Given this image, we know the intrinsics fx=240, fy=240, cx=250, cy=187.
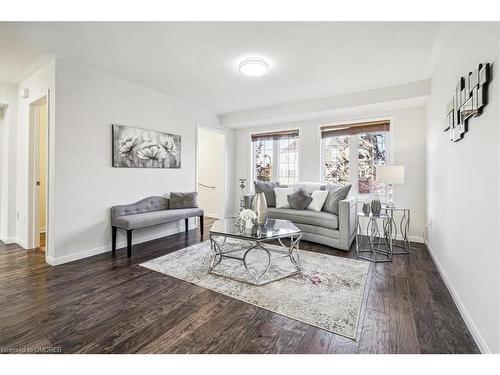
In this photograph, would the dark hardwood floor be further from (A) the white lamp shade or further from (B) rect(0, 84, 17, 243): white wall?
(B) rect(0, 84, 17, 243): white wall

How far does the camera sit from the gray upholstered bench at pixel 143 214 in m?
3.21

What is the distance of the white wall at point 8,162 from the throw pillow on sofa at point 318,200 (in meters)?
4.75

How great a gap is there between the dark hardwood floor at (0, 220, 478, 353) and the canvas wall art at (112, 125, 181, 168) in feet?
5.40

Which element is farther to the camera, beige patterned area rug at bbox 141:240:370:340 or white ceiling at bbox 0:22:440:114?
white ceiling at bbox 0:22:440:114

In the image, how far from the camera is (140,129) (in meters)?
3.78

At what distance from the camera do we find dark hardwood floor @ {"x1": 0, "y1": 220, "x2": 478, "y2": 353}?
1519 mm

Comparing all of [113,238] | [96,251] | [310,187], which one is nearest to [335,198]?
[310,187]

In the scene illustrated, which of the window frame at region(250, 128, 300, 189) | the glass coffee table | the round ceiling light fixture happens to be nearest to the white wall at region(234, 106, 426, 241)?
the window frame at region(250, 128, 300, 189)

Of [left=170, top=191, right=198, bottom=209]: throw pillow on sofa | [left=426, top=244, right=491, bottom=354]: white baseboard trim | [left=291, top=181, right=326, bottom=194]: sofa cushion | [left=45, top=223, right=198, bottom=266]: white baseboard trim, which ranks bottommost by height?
[left=426, top=244, right=491, bottom=354]: white baseboard trim

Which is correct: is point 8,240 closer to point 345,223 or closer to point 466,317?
point 345,223

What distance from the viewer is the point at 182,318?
1.82m

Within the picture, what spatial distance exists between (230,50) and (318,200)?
102 inches
